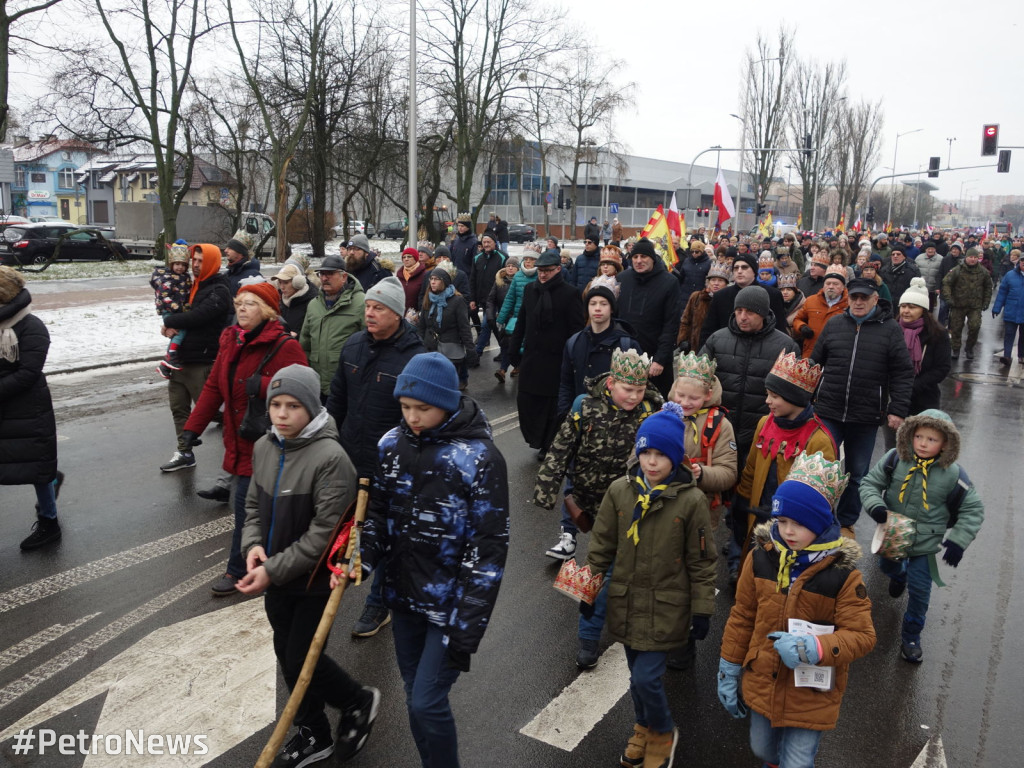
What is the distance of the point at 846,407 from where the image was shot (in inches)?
249

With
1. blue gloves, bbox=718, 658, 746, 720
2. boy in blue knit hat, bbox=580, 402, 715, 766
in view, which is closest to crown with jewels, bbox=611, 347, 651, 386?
boy in blue knit hat, bbox=580, 402, 715, 766

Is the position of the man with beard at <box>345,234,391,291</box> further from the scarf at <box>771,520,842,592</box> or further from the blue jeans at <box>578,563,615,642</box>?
the scarf at <box>771,520,842,592</box>

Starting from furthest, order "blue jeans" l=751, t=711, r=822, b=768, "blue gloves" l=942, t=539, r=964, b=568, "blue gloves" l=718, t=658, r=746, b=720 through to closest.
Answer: "blue gloves" l=942, t=539, r=964, b=568
"blue gloves" l=718, t=658, r=746, b=720
"blue jeans" l=751, t=711, r=822, b=768

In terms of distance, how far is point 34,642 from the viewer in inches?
185

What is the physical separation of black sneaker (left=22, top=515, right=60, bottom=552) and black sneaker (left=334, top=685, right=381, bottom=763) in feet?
11.1

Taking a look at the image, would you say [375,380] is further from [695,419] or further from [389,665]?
[695,419]

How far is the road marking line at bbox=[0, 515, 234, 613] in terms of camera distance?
17.3ft

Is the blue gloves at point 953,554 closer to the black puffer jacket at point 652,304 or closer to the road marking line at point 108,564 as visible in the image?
the black puffer jacket at point 652,304

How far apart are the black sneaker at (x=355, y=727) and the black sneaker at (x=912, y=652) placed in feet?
9.78

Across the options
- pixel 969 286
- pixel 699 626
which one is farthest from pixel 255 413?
pixel 969 286

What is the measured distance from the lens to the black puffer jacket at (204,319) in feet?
24.0

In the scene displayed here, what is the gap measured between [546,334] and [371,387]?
3.18m

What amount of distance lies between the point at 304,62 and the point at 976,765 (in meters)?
30.9

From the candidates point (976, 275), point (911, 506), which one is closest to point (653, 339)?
point (911, 506)
